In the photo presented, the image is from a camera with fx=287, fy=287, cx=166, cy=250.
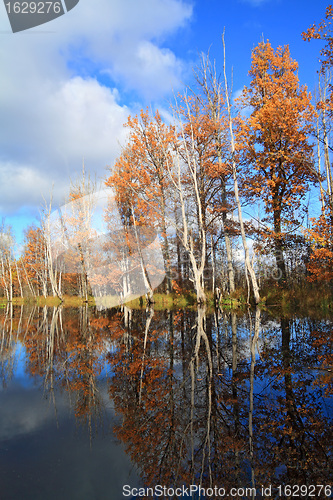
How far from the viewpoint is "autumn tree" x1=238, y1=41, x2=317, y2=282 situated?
12742mm

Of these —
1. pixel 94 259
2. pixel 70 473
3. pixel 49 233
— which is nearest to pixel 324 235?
pixel 70 473

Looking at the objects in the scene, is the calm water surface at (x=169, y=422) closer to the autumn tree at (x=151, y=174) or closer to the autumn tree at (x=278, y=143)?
the autumn tree at (x=278, y=143)

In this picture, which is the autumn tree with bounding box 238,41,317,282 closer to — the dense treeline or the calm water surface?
the dense treeline

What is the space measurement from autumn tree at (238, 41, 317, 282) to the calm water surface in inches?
359

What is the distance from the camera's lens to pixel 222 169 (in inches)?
609

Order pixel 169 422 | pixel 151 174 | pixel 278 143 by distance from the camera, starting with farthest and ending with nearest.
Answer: pixel 151 174
pixel 278 143
pixel 169 422

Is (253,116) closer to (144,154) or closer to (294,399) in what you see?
(144,154)

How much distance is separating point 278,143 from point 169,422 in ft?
44.6

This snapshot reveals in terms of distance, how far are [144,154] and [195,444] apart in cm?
1768

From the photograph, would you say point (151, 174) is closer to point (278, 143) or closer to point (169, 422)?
point (278, 143)

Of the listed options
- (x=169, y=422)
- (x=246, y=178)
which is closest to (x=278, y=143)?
(x=246, y=178)

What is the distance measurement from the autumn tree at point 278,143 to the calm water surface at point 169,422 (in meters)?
9.11

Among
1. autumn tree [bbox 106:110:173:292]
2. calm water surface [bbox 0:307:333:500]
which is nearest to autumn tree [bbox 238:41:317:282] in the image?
autumn tree [bbox 106:110:173:292]

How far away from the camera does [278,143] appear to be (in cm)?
1336
